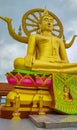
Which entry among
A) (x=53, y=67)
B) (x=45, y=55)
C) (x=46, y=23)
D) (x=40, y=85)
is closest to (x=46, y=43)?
(x=45, y=55)

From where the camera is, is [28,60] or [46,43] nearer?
[28,60]

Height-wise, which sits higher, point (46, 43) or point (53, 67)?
point (46, 43)

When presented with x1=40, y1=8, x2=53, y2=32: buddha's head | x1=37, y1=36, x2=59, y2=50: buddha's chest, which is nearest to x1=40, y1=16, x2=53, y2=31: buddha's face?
x1=40, y1=8, x2=53, y2=32: buddha's head

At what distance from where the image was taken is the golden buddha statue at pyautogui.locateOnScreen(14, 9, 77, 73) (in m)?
4.38

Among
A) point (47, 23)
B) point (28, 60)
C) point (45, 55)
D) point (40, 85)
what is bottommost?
point (40, 85)

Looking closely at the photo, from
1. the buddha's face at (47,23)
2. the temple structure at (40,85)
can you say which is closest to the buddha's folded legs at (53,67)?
the temple structure at (40,85)

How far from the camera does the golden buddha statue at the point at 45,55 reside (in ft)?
14.4

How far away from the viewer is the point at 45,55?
4.88 metres

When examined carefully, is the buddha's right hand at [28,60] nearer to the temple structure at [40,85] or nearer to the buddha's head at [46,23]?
the temple structure at [40,85]

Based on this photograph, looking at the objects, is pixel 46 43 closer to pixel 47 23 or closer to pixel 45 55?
pixel 45 55

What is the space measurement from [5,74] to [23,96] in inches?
23.8

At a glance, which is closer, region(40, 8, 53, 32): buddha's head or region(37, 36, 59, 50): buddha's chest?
region(37, 36, 59, 50): buddha's chest

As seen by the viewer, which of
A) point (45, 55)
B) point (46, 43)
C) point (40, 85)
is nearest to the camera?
point (40, 85)

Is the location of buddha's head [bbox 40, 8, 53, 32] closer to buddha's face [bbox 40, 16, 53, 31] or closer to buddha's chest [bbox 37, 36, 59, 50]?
buddha's face [bbox 40, 16, 53, 31]
